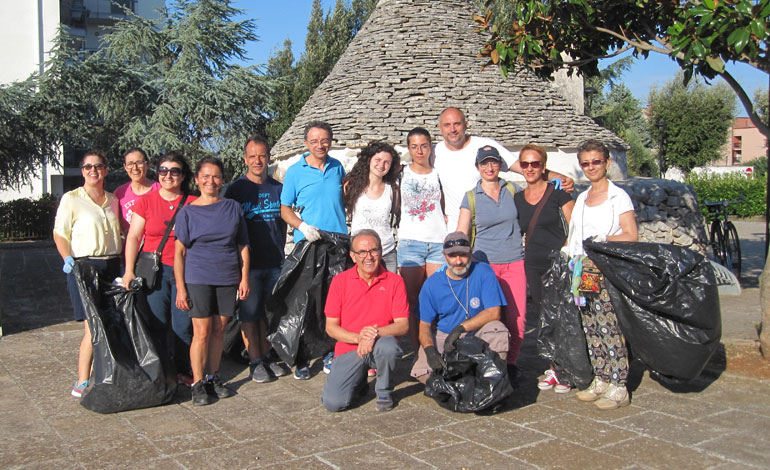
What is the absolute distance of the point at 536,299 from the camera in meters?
4.97

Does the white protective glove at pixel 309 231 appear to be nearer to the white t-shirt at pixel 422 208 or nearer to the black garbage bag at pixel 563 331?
the white t-shirt at pixel 422 208

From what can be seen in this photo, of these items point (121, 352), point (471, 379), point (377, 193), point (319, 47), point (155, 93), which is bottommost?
point (471, 379)

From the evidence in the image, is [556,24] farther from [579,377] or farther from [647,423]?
[647,423]

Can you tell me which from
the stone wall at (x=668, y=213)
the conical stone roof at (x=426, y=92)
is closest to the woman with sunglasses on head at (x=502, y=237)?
the stone wall at (x=668, y=213)

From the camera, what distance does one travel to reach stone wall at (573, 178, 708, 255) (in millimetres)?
11133

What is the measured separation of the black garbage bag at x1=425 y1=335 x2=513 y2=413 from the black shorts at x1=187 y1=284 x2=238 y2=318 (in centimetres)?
153

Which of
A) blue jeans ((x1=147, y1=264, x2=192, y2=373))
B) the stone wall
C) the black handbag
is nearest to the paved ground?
blue jeans ((x1=147, y1=264, x2=192, y2=373))

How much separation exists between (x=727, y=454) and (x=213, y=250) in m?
3.36

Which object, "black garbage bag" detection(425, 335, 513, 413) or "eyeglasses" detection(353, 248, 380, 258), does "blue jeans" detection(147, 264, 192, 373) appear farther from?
"black garbage bag" detection(425, 335, 513, 413)

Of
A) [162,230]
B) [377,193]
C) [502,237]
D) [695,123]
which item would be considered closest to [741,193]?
[695,123]

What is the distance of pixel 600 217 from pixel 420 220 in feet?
4.33

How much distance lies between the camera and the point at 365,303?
14.9 feet

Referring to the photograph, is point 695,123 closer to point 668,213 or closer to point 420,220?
point 668,213

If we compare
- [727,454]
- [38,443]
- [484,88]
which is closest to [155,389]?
[38,443]
